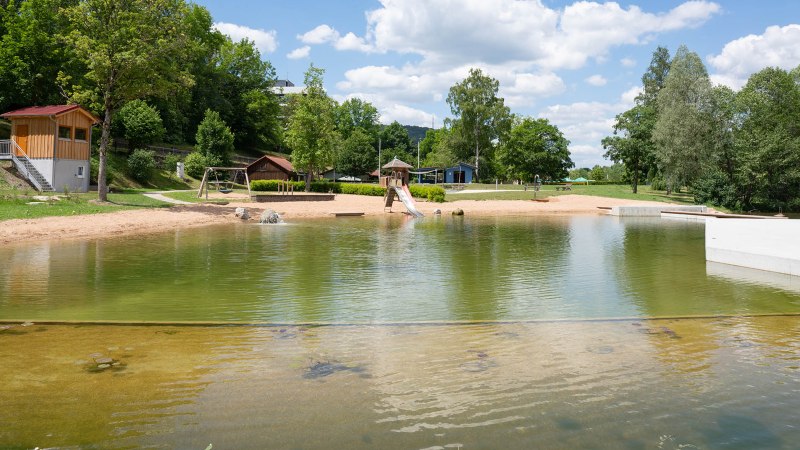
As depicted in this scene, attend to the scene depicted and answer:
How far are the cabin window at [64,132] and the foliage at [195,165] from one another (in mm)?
19462

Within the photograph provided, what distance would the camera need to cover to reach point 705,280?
14.5 metres

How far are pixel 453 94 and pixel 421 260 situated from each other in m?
73.6

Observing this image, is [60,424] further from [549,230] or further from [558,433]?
[549,230]

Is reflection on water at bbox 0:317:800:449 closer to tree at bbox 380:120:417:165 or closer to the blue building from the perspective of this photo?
the blue building

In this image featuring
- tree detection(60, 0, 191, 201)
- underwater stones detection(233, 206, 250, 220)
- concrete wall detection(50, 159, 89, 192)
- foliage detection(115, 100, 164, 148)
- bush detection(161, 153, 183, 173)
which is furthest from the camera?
bush detection(161, 153, 183, 173)

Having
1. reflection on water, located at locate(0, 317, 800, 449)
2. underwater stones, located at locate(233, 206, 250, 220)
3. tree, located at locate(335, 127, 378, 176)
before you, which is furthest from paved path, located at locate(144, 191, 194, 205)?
tree, located at locate(335, 127, 378, 176)

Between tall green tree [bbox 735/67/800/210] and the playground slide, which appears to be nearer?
the playground slide

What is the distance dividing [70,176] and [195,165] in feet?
67.9

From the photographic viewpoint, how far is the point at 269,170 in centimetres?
7150

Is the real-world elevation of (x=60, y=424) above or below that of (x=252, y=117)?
below

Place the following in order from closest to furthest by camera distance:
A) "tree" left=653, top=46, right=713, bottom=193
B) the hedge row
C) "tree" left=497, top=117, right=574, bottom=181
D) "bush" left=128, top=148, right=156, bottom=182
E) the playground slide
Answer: the playground slide → "bush" left=128, top=148, right=156, bottom=182 → the hedge row → "tree" left=653, top=46, right=713, bottom=193 → "tree" left=497, top=117, right=574, bottom=181

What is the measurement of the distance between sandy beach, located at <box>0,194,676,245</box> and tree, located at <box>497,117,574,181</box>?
3696 cm

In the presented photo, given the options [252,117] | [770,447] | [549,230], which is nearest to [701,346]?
[770,447]

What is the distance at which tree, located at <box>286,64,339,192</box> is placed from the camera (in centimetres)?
5947
